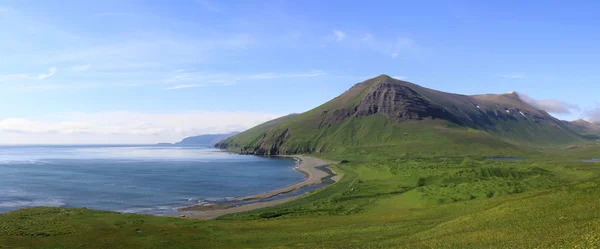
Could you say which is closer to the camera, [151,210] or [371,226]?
[371,226]

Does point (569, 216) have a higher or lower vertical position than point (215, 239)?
higher

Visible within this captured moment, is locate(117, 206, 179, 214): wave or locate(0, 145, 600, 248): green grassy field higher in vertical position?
locate(0, 145, 600, 248): green grassy field

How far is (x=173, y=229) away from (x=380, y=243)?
37356 mm

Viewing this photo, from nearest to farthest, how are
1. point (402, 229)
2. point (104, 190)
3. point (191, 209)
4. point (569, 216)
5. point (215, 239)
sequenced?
point (569, 216)
point (402, 229)
point (215, 239)
point (191, 209)
point (104, 190)

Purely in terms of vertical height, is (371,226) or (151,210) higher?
(371,226)

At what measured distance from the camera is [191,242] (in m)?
58.8

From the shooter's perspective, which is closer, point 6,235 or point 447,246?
point 447,246

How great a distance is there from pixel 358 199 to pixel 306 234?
163ft

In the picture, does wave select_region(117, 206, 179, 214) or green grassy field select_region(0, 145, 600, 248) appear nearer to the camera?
green grassy field select_region(0, 145, 600, 248)

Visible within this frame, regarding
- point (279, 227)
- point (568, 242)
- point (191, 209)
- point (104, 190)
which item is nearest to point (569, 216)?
point (568, 242)

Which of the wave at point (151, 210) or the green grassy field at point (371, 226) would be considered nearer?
the green grassy field at point (371, 226)

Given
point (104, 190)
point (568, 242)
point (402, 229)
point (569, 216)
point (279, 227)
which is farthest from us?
point (104, 190)

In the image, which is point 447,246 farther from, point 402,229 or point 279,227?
point 279,227

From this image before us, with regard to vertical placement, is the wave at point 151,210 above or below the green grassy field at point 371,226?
below
